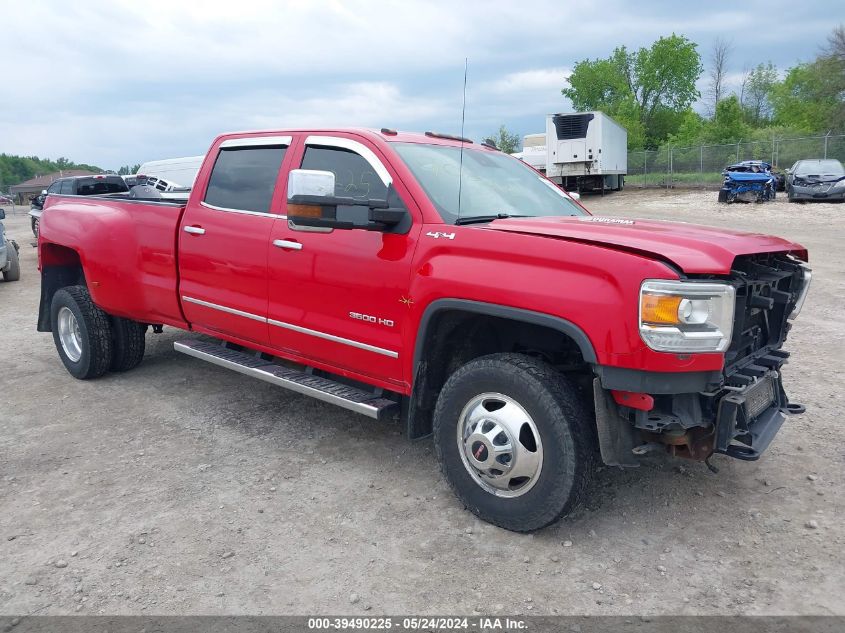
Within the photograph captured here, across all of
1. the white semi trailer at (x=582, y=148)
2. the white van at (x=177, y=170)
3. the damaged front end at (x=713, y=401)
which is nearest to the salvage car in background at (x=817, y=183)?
the white semi trailer at (x=582, y=148)

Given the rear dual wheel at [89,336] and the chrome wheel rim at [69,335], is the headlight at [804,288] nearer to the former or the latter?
the rear dual wheel at [89,336]

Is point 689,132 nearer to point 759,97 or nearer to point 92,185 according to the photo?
point 759,97

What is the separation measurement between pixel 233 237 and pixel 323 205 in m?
1.33

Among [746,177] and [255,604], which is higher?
[746,177]

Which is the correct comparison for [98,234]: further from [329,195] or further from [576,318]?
[576,318]

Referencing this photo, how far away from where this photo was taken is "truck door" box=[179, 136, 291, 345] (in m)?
4.52

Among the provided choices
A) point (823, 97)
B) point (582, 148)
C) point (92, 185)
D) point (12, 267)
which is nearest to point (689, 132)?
point (823, 97)

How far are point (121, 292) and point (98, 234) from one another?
1.70 ft

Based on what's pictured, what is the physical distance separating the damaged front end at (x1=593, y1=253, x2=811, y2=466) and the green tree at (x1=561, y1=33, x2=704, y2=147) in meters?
68.9

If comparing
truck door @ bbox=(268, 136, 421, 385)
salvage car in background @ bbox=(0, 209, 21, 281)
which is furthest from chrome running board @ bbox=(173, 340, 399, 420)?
salvage car in background @ bbox=(0, 209, 21, 281)

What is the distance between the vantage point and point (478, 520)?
11.7 feet

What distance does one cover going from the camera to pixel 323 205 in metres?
3.54

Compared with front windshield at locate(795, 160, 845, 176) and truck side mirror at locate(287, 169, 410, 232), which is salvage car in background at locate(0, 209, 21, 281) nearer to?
truck side mirror at locate(287, 169, 410, 232)

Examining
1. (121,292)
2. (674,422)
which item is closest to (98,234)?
(121,292)
